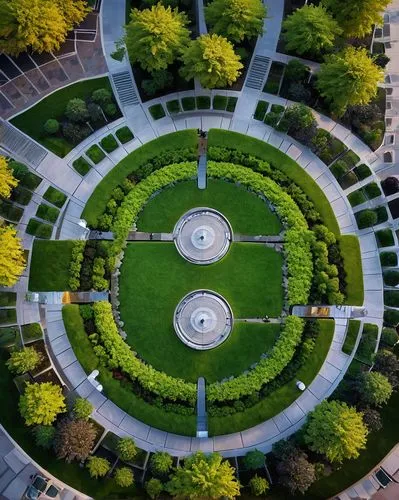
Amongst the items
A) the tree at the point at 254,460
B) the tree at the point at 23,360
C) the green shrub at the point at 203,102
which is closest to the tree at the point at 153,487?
the tree at the point at 254,460

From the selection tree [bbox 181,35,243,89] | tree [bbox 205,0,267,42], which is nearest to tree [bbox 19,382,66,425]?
tree [bbox 181,35,243,89]

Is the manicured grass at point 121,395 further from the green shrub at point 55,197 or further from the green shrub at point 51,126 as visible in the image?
the green shrub at point 51,126

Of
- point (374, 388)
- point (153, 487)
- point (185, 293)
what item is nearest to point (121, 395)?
point (153, 487)

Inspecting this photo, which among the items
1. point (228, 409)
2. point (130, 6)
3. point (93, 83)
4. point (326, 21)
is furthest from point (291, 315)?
point (130, 6)

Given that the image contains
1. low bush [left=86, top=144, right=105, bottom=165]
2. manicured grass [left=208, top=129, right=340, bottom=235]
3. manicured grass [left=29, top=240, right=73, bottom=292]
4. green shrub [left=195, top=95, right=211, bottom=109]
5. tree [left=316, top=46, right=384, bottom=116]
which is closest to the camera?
tree [left=316, top=46, right=384, bottom=116]

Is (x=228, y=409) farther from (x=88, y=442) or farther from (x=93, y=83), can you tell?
(x=93, y=83)

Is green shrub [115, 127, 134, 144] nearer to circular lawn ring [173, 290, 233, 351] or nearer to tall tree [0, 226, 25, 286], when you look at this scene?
tall tree [0, 226, 25, 286]

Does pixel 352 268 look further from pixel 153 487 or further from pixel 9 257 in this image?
pixel 9 257
